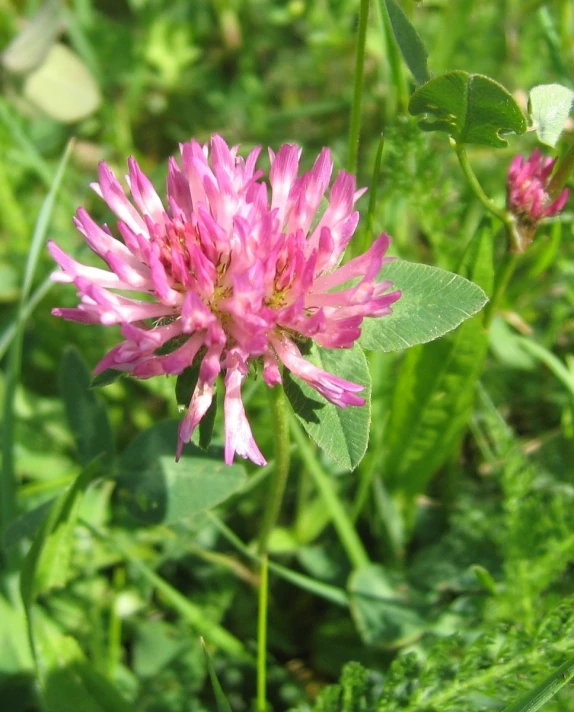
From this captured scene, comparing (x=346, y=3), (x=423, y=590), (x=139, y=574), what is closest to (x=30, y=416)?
(x=139, y=574)

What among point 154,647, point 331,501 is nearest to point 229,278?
point 331,501

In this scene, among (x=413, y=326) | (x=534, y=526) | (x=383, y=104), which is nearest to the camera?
(x=413, y=326)

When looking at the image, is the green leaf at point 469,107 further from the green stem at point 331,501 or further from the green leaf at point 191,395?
the green stem at point 331,501

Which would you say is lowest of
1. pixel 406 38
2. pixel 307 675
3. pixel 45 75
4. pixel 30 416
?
pixel 307 675

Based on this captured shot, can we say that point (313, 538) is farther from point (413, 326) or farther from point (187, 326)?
point (187, 326)

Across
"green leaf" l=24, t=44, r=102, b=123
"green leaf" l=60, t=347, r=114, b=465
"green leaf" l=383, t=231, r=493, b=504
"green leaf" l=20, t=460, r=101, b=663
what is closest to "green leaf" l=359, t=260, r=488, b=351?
"green leaf" l=383, t=231, r=493, b=504

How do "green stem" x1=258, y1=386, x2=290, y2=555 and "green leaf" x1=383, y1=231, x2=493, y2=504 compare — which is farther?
"green leaf" x1=383, y1=231, x2=493, y2=504

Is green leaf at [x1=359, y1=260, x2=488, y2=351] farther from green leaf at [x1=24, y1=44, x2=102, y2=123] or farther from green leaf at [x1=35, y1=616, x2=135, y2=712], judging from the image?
green leaf at [x1=24, y1=44, x2=102, y2=123]
